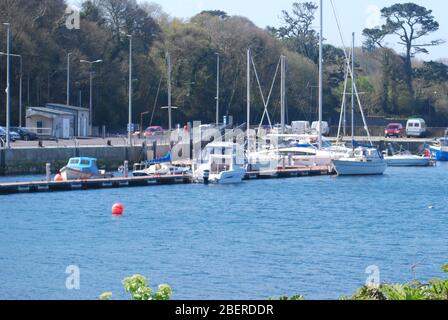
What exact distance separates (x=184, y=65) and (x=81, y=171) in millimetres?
38804

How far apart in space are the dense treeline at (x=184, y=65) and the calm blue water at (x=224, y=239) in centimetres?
2801

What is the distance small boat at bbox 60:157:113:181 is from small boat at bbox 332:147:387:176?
15.9 metres

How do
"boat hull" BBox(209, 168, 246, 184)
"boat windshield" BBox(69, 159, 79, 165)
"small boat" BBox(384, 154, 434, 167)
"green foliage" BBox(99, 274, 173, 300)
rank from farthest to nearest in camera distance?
"small boat" BBox(384, 154, 434, 167)
"boat hull" BBox(209, 168, 246, 184)
"boat windshield" BBox(69, 159, 79, 165)
"green foliage" BBox(99, 274, 173, 300)

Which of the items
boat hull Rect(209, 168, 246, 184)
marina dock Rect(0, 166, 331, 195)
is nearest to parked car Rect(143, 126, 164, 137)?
marina dock Rect(0, 166, 331, 195)

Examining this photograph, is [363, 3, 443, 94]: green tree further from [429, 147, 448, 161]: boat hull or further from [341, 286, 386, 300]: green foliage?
[341, 286, 386, 300]: green foliage

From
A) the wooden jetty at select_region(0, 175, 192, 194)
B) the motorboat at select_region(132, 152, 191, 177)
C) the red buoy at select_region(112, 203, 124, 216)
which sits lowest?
the red buoy at select_region(112, 203, 124, 216)

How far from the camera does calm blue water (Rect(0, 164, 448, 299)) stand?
27.5 m

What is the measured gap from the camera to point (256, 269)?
2967cm

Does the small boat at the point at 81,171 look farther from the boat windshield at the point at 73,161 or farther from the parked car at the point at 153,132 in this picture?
the parked car at the point at 153,132

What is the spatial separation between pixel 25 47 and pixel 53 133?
28.2 feet

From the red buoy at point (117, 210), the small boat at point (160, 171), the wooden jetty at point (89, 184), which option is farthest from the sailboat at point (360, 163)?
the red buoy at point (117, 210)

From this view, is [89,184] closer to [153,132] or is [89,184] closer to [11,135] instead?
[11,135]
